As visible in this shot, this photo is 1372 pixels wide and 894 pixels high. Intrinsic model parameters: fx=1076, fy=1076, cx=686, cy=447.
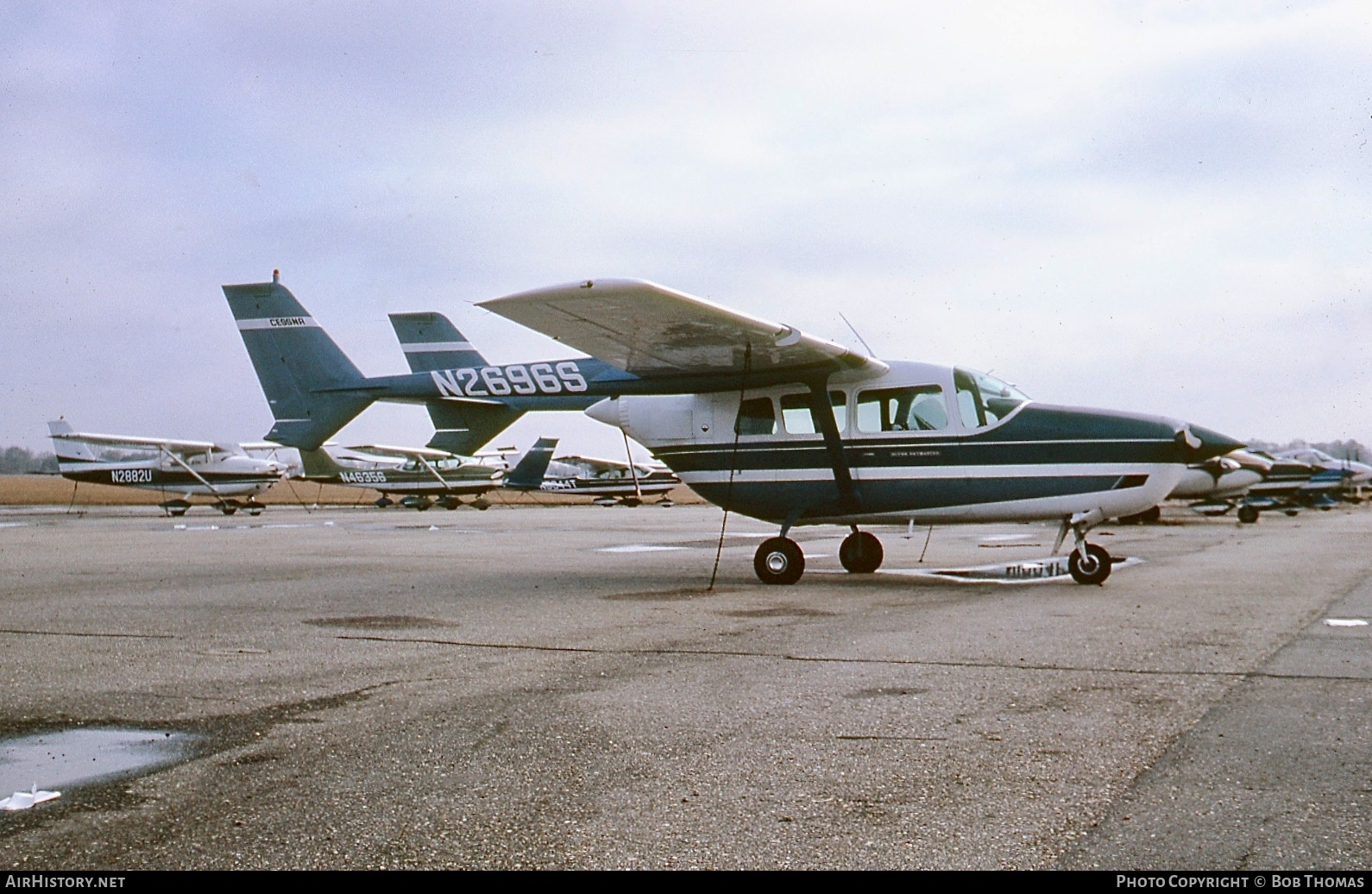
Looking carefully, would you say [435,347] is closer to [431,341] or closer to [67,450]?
[431,341]

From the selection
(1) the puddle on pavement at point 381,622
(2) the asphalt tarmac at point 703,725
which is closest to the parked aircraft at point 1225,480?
(2) the asphalt tarmac at point 703,725

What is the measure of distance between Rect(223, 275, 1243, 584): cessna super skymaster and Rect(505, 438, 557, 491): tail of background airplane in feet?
113

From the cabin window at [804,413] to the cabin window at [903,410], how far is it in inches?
7.2

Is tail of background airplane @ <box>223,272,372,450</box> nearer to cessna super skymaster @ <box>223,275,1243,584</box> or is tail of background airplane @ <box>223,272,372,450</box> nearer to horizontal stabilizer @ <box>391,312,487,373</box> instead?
cessna super skymaster @ <box>223,275,1243,584</box>

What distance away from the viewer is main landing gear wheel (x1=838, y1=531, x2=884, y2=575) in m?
12.2

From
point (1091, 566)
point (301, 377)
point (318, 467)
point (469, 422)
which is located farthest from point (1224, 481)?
point (318, 467)

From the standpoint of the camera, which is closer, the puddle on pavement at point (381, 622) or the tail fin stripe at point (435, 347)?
the puddle on pavement at point (381, 622)

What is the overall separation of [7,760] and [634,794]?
7.15ft

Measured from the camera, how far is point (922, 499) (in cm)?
1102

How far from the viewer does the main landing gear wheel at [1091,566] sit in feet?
34.2

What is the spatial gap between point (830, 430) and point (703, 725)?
7367 mm

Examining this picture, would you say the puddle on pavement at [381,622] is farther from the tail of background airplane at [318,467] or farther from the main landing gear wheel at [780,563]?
Answer: the tail of background airplane at [318,467]

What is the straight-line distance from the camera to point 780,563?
36.0ft

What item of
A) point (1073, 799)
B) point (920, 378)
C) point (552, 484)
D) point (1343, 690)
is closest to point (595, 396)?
point (920, 378)
